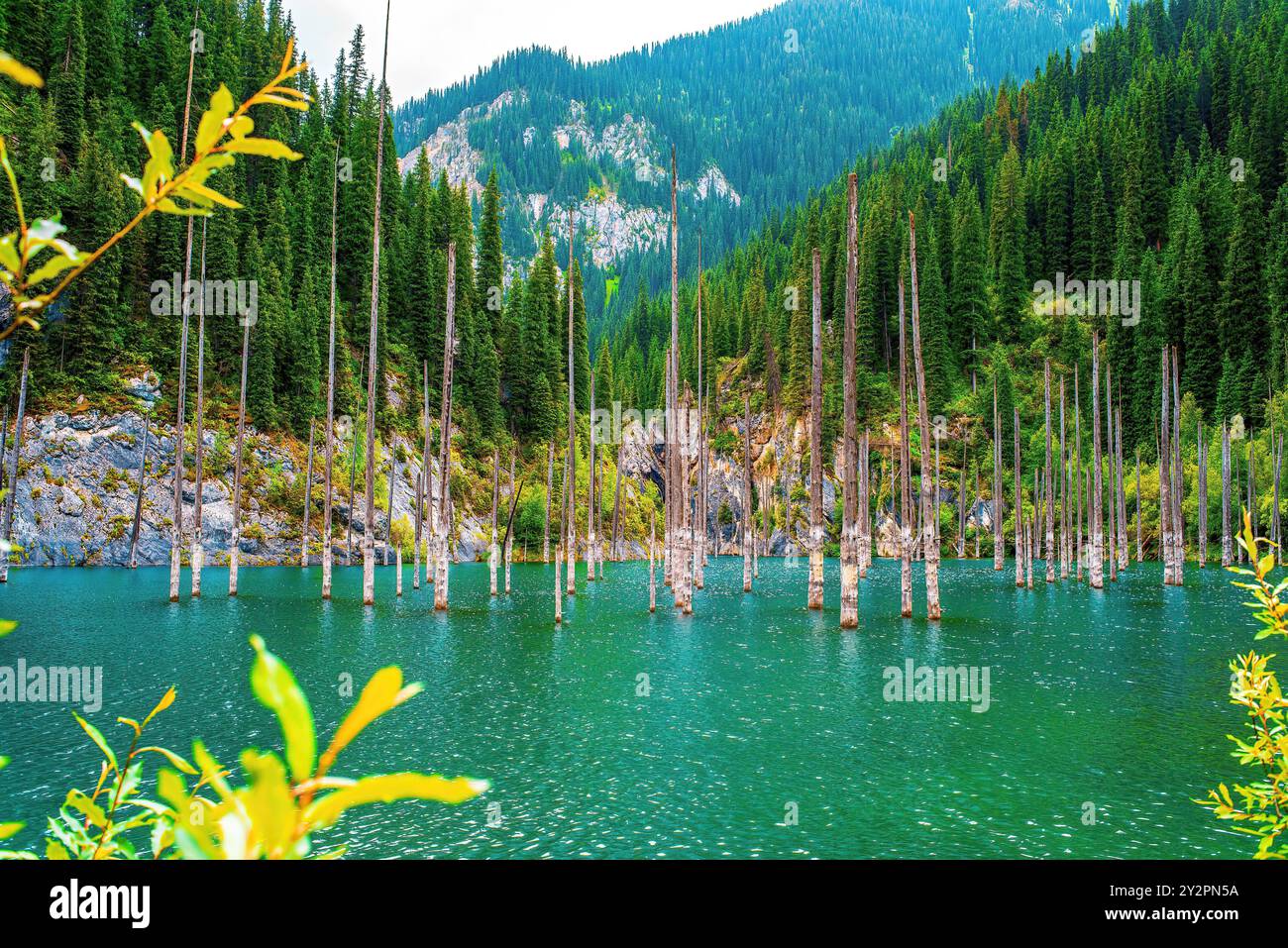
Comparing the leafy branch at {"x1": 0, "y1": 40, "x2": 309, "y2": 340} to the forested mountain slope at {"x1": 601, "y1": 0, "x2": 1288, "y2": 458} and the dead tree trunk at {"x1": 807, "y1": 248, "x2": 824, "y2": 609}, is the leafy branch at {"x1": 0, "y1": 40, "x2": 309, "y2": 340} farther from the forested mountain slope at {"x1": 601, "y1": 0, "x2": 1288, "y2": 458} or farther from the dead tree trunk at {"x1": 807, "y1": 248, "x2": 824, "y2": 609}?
the forested mountain slope at {"x1": 601, "y1": 0, "x2": 1288, "y2": 458}

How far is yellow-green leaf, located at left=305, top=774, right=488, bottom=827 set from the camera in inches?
26.6

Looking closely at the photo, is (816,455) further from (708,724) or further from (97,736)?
(97,736)

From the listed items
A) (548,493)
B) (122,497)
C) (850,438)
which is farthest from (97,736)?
(122,497)

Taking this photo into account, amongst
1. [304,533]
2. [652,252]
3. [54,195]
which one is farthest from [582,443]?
[652,252]

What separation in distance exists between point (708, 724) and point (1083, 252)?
304 feet

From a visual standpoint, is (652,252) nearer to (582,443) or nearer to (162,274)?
(582,443)

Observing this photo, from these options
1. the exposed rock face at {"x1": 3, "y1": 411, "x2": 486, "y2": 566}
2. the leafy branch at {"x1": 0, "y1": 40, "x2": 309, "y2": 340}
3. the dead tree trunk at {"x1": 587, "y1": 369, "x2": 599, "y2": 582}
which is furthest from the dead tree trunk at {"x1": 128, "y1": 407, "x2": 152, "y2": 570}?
the leafy branch at {"x1": 0, "y1": 40, "x2": 309, "y2": 340}

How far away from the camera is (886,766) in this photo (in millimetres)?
11156

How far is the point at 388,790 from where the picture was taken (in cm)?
72

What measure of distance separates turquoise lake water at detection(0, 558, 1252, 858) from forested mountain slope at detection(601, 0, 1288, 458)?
5141 centimetres

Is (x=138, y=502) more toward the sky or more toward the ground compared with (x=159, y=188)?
more toward the ground
